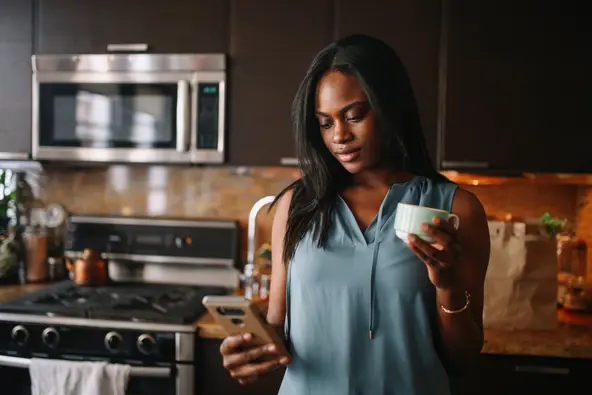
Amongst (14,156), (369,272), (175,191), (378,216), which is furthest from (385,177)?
(14,156)

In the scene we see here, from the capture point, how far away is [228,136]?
6.72 feet

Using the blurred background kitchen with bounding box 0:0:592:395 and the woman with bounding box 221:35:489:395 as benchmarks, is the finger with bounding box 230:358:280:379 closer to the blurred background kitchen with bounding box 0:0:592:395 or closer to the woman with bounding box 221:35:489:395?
the woman with bounding box 221:35:489:395

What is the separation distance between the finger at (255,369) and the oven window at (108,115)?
46.9 inches

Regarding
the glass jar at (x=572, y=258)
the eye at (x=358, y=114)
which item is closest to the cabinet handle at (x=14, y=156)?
the eye at (x=358, y=114)

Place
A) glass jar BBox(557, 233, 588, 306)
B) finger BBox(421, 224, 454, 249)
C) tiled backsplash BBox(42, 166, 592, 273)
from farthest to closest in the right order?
tiled backsplash BBox(42, 166, 592, 273) < glass jar BBox(557, 233, 588, 306) < finger BBox(421, 224, 454, 249)

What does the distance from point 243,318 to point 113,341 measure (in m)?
0.97

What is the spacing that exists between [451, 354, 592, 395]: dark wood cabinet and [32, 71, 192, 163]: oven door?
123 cm

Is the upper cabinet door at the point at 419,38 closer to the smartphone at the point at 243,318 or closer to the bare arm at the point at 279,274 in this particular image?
the bare arm at the point at 279,274

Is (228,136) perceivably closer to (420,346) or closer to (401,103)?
(401,103)

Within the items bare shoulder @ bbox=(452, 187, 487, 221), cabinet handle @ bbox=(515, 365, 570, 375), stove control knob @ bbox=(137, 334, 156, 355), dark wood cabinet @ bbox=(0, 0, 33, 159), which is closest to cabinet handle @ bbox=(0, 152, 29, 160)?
dark wood cabinet @ bbox=(0, 0, 33, 159)

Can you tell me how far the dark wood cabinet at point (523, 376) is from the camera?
1616mm

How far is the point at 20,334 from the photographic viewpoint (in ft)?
5.95

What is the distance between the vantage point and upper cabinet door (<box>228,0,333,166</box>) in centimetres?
199

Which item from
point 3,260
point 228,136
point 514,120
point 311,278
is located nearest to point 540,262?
point 514,120
